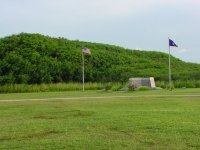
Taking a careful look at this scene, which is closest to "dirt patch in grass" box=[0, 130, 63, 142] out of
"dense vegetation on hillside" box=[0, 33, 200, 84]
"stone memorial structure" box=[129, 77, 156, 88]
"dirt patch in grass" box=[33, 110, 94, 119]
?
"dirt patch in grass" box=[33, 110, 94, 119]

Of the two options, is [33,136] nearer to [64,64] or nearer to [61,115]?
[61,115]

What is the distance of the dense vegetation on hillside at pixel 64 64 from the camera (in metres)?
37.8

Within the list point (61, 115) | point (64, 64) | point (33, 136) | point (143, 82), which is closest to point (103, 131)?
point (33, 136)

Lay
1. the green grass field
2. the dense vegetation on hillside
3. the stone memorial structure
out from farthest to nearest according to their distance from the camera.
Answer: the dense vegetation on hillside
the stone memorial structure
the green grass field

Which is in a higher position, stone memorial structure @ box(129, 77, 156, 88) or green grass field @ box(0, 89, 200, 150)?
stone memorial structure @ box(129, 77, 156, 88)

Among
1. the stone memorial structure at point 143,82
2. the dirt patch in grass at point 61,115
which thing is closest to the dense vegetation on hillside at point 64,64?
the stone memorial structure at point 143,82

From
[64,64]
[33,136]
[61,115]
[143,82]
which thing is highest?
[64,64]

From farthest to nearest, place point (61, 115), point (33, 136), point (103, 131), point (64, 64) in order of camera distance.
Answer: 1. point (64, 64)
2. point (61, 115)
3. point (103, 131)
4. point (33, 136)

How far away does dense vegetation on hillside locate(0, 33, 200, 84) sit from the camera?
3781 centimetres

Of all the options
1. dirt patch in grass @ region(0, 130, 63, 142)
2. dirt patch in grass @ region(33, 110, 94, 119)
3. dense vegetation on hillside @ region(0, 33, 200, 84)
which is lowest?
dirt patch in grass @ region(0, 130, 63, 142)

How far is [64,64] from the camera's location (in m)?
40.4

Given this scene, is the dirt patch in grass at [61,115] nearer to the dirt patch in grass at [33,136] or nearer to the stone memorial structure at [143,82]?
the dirt patch in grass at [33,136]

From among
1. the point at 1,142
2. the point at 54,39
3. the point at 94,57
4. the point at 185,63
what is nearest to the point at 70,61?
the point at 94,57

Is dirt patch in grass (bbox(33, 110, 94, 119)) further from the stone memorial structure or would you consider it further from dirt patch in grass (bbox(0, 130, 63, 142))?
the stone memorial structure
